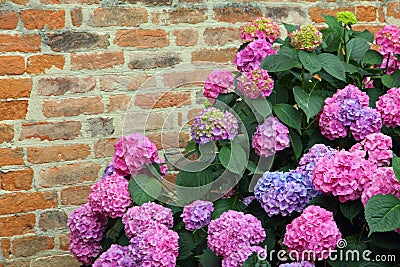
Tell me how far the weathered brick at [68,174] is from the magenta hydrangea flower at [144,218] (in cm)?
69

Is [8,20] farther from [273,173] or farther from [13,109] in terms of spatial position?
[273,173]

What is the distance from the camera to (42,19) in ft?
6.44

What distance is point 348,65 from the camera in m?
1.50

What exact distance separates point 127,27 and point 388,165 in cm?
112

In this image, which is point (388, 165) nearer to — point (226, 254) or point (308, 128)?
point (308, 128)

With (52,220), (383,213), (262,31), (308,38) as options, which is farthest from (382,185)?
(52,220)

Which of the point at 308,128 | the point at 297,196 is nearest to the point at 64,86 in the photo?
the point at 308,128

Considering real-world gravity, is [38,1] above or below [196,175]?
above

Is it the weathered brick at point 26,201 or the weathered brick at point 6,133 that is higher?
the weathered brick at point 6,133

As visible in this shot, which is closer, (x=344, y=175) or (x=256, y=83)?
(x=344, y=175)

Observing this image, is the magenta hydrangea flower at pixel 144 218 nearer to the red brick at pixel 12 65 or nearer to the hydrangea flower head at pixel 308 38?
the hydrangea flower head at pixel 308 38

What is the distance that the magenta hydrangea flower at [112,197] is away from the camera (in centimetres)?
144

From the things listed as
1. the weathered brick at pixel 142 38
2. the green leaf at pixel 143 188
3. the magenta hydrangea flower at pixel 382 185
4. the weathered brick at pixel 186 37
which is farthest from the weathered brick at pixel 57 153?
the magenta hydrangea flower at pixel 382 185

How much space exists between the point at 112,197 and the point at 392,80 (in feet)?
2.42
